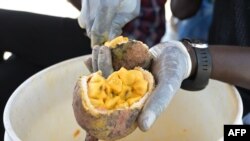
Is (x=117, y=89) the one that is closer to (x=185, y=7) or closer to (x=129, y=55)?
(x=129, y=55)

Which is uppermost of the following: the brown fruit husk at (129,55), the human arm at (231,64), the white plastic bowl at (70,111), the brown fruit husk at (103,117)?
the brown fruit husk at (129,55)

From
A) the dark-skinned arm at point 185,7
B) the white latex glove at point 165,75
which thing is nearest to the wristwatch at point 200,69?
Answer: the white latex glove at point 165,75

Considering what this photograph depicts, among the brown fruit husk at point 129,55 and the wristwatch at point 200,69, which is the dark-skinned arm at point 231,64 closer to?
the wristwatch at point 200,69

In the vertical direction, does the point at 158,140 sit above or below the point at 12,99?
below

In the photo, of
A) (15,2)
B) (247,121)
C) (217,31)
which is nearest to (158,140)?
(247,121)

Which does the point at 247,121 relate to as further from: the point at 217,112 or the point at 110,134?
the point at 110,134
